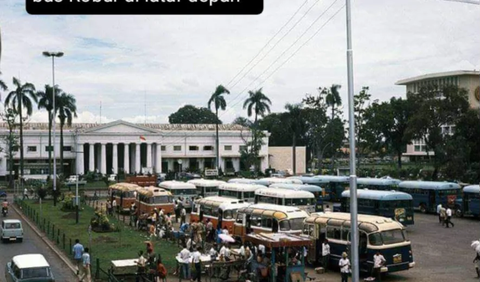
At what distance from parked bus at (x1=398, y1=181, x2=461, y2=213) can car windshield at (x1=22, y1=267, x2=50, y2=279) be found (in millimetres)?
28426

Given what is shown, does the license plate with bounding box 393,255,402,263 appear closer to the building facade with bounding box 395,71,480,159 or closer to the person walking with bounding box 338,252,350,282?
the person walking with bounding box 338,252,350,282

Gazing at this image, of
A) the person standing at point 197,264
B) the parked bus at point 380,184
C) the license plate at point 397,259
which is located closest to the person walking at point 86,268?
the person standing at point 197,264

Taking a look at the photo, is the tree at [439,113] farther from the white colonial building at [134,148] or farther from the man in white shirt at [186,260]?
the man in white shirt at [186,260]

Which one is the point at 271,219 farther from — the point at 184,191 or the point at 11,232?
the point at 184,191

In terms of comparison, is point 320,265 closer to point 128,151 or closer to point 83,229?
point 83,229

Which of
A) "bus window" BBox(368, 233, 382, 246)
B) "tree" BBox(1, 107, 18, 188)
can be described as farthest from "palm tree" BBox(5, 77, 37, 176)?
"bus window" BBox(368, 233, 382, 246)

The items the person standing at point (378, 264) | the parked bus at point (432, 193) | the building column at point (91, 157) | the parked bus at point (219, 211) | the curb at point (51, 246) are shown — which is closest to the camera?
the person standing at point (378, 264)

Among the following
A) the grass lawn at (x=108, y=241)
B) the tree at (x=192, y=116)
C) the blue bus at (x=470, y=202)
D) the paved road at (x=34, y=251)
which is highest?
the tree at (x=192, y=116)

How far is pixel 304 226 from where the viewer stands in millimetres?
24609

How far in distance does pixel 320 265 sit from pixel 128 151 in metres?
68.8

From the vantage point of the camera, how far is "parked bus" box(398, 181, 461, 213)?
39375 millimetres

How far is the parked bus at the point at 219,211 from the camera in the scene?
30.2m

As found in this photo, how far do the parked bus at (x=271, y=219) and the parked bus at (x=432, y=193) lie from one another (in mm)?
16681

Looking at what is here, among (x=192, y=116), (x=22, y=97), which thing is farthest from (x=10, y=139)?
(x=192, y=116)
